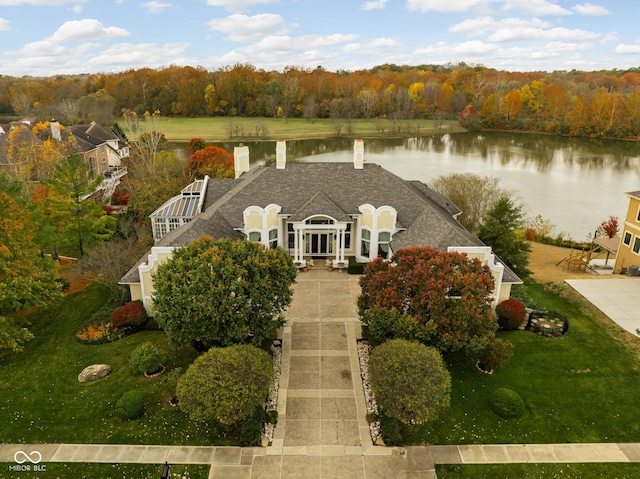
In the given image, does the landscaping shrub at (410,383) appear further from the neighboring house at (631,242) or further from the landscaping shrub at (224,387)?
the neighboring house at (631,242)

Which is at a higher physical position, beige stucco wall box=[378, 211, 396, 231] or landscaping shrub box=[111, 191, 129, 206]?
beige stucco wall box=[378, 211, 396, 231]

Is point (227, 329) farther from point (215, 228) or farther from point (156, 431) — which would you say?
point (215, 228)

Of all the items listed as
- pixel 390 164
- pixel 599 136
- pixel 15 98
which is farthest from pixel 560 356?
pixel 15 98

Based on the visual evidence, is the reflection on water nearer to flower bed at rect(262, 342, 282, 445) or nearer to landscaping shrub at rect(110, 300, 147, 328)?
flower bed at rect(262, 342, 282, 445)

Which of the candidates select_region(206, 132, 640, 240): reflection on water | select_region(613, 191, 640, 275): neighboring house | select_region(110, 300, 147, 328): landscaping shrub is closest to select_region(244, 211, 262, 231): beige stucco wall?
select_region(110, 300, 147, 328): landscaping shrub

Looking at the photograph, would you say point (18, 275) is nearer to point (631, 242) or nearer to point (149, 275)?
point (149, 275)

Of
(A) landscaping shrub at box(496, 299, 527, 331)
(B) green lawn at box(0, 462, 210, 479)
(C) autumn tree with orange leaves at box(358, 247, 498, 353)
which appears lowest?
(B) green lawn at box(0, 462, 210, 479)

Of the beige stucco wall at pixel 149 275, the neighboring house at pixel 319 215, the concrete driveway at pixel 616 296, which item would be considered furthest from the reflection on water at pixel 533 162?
the beige stucco wall at pixel 149 275
